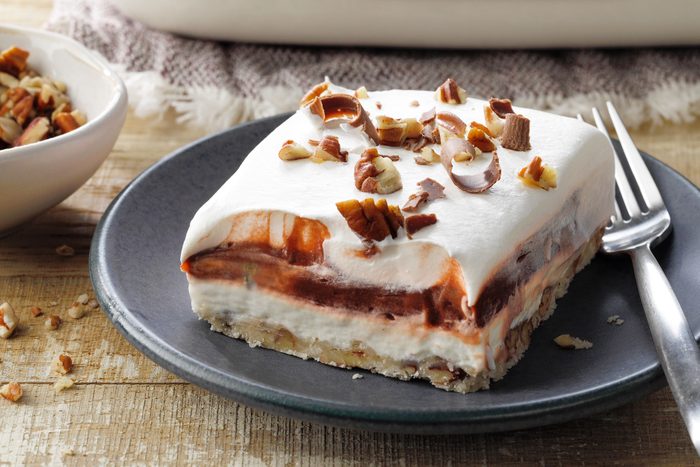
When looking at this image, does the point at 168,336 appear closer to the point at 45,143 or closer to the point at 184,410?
the point at 184,410

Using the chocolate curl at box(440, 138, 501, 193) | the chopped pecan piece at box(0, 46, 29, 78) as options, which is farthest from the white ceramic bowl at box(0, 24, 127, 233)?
the chocolate curl at box(440, 138, 501, 193)

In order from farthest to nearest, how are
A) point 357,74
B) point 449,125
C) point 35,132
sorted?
point 357,74
point 35,132
point 449,125

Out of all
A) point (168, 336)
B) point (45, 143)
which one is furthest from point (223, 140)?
point (168, 336)

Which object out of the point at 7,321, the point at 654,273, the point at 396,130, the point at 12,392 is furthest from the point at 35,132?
the point at 654,273

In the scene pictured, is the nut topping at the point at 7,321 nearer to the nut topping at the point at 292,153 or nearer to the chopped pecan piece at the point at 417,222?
the nut topping at the point at 292,153

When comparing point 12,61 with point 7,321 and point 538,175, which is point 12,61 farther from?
point 538,175

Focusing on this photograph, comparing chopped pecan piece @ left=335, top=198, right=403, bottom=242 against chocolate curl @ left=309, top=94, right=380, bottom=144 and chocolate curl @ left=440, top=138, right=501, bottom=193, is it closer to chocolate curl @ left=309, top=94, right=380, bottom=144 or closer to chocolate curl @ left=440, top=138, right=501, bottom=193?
chocolate curl @ left=440, top=138, right=501, bottom=193
